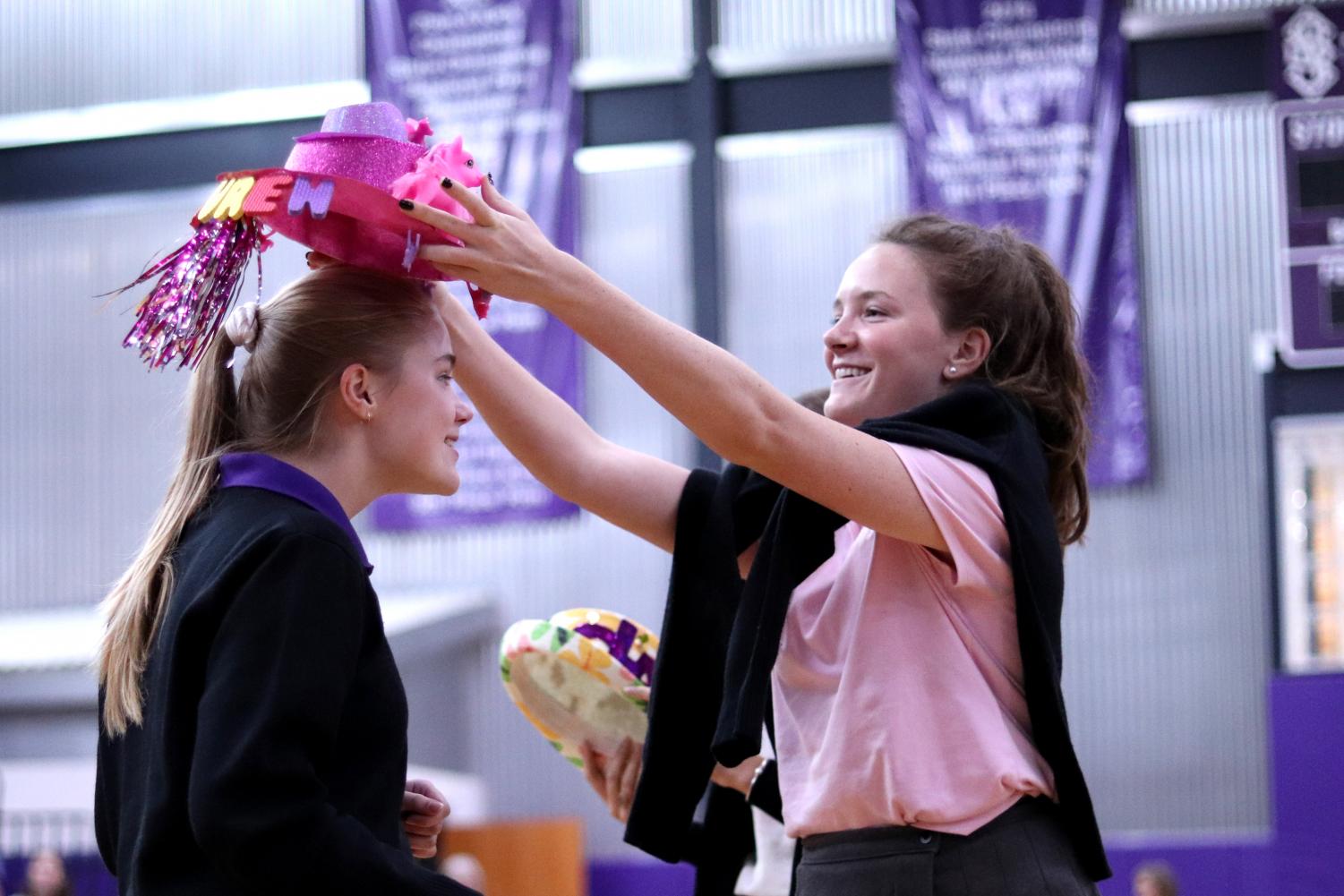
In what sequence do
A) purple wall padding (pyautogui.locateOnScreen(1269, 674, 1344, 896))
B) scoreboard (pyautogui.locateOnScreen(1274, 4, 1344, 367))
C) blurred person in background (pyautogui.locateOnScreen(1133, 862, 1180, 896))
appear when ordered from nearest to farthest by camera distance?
blurred person in background (pyautogui.locateOnScreen(1133, 862, 1180, 896)), purple wall padding (pyautogui.locateOnScreen(1269, 674, 1344, 896)), scoreboard (pyautogui.locateOnScreen(1274, 4, 1344, 367))

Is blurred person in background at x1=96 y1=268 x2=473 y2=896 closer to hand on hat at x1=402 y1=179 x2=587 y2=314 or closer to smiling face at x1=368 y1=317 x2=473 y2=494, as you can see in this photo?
smiling face at x1=368 y1=317 x2=473 y2=494

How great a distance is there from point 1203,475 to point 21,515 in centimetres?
693

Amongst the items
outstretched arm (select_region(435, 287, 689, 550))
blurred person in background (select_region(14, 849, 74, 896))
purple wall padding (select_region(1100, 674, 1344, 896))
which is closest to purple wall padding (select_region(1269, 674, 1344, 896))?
purple wall padding (select_region(1100, 674, 1344, 896))

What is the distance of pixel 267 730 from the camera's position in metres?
1.45

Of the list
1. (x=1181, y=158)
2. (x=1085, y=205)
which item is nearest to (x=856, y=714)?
(x=1085, y=205)

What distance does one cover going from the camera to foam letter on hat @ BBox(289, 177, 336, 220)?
1.69 metres

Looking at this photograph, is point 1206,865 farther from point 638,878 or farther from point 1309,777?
point 638,878

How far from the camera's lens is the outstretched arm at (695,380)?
163 centimetres

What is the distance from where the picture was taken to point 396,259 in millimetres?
1765

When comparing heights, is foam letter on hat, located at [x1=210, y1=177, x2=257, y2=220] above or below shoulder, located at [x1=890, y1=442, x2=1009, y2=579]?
above

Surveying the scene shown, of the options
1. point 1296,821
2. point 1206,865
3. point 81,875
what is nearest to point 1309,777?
point 1296,821

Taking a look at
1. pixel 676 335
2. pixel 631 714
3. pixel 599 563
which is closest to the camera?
pixel 676 335

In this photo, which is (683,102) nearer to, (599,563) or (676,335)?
(599,563)

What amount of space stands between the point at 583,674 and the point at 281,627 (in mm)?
1133
